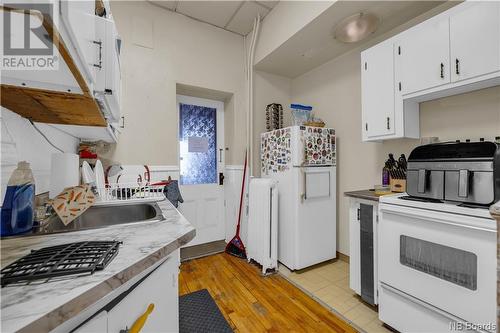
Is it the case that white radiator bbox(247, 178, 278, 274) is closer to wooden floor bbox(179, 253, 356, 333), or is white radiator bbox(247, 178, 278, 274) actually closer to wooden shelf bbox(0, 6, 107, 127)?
wooden floor bbox(179, 253, 356, 333)

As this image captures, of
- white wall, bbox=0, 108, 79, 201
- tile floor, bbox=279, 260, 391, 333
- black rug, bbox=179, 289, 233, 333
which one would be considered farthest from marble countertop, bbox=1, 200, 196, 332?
tile floor, bbox=279, 260, 391, 333

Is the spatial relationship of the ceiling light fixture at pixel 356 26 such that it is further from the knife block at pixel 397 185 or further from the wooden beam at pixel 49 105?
the wooden beam at pixel 49 105

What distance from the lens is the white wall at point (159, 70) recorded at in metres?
2.27

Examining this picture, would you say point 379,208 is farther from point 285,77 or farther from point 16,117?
point 285,77

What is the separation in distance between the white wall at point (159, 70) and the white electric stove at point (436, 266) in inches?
78.9

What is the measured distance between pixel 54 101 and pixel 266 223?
1.92 m

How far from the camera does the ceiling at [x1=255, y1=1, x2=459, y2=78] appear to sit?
180cm

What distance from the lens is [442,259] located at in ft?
4.00

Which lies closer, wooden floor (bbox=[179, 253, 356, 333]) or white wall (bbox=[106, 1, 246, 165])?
wooden floor (bbox=[179, 253, 356, 333])

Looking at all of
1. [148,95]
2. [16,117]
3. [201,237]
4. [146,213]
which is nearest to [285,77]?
[148,95]

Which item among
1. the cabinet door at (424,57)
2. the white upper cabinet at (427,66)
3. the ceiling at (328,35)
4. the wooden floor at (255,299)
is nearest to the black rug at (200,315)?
the wooden floor at (255,299)

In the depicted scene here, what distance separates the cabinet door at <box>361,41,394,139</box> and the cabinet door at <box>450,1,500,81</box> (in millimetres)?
415

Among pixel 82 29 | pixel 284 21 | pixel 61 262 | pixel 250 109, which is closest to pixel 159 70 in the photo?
pixel 250 109

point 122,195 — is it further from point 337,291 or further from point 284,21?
point 284,21
